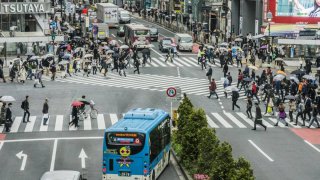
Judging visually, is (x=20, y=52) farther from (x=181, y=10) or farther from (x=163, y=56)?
(x=181, y=10)

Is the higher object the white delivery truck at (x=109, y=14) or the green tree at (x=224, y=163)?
the white delivery truck at (x=109, y=14)

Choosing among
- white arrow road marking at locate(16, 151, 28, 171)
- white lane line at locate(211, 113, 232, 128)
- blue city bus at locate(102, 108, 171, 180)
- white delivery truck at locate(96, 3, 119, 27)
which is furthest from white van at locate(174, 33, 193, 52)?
blue city bus at locate(102, 108, 171, 180)

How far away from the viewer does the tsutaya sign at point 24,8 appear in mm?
75375

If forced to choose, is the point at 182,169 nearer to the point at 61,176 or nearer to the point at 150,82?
the point at 61,176

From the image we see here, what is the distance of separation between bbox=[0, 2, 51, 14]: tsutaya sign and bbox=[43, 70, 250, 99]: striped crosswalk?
22.3m

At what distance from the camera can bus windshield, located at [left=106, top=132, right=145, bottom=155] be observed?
24531mm

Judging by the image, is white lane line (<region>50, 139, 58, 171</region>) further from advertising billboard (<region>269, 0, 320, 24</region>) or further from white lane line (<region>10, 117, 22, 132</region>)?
advertising billboard (<region>269, 0, 320, 24</region>)

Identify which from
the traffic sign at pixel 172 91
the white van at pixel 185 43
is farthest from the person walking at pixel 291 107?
the white van at pixel 185 43

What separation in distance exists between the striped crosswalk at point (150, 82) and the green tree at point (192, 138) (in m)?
20.5

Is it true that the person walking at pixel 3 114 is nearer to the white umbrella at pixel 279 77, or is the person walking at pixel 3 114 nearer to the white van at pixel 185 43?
the white umbrella at pixel 279 77

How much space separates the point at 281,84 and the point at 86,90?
13.6 meters

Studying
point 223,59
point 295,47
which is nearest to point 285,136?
point 223,59

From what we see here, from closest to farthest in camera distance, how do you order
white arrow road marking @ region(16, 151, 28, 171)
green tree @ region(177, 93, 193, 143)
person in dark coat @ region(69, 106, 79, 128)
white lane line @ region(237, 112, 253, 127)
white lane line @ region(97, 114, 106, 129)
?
1. white arrow road marking @ region(16, 151, 28, 171)
2. green tree @ region(177, 93, 193, 143)
3. person in dark coat @ region(69, 106, 79, 128)
4. white lane line @ region(97, 114, 106, 129)
5. white lane line @ region(237, 112, 253, 127)

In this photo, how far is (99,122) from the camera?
3875 centimetres
